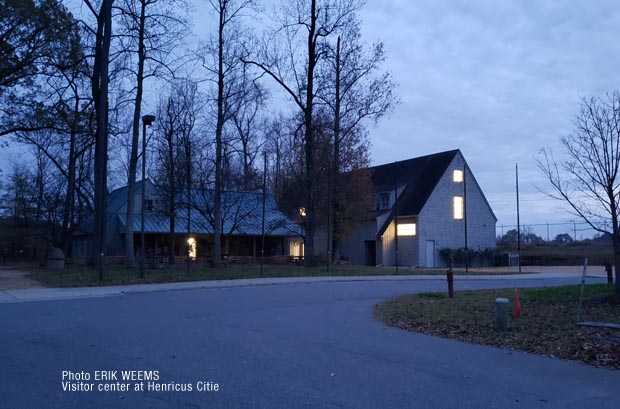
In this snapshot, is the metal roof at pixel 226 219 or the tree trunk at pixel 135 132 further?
the metal roof at pixel 226 219

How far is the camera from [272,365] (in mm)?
7895

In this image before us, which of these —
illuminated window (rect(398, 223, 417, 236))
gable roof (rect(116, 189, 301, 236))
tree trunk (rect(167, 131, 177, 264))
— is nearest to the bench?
tree trunk (rect(167, 131, 177, 264))

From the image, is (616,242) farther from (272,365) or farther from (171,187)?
(171,187)

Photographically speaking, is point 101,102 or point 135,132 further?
point 135,132

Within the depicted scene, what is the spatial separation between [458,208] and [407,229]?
5299 millimetres

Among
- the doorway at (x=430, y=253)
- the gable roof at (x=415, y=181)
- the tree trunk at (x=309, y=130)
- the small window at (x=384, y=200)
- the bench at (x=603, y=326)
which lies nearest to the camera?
the bench at (x=603, y=326)

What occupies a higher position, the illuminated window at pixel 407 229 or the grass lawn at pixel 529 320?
the illuminated window at pixel 407 229

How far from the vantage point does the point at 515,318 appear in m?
12.5

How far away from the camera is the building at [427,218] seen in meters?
46.4

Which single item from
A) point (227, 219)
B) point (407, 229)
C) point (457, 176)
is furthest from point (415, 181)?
point (227, 219)

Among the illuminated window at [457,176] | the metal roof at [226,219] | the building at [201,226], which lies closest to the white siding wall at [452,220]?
the illuminated window at [457,176]

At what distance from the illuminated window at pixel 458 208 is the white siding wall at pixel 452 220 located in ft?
1.16

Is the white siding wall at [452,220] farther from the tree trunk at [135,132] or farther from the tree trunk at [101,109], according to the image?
the tree trunk at [101,109]

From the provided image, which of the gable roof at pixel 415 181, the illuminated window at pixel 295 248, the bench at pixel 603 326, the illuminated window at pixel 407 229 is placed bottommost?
the bench at pixel 603 326
